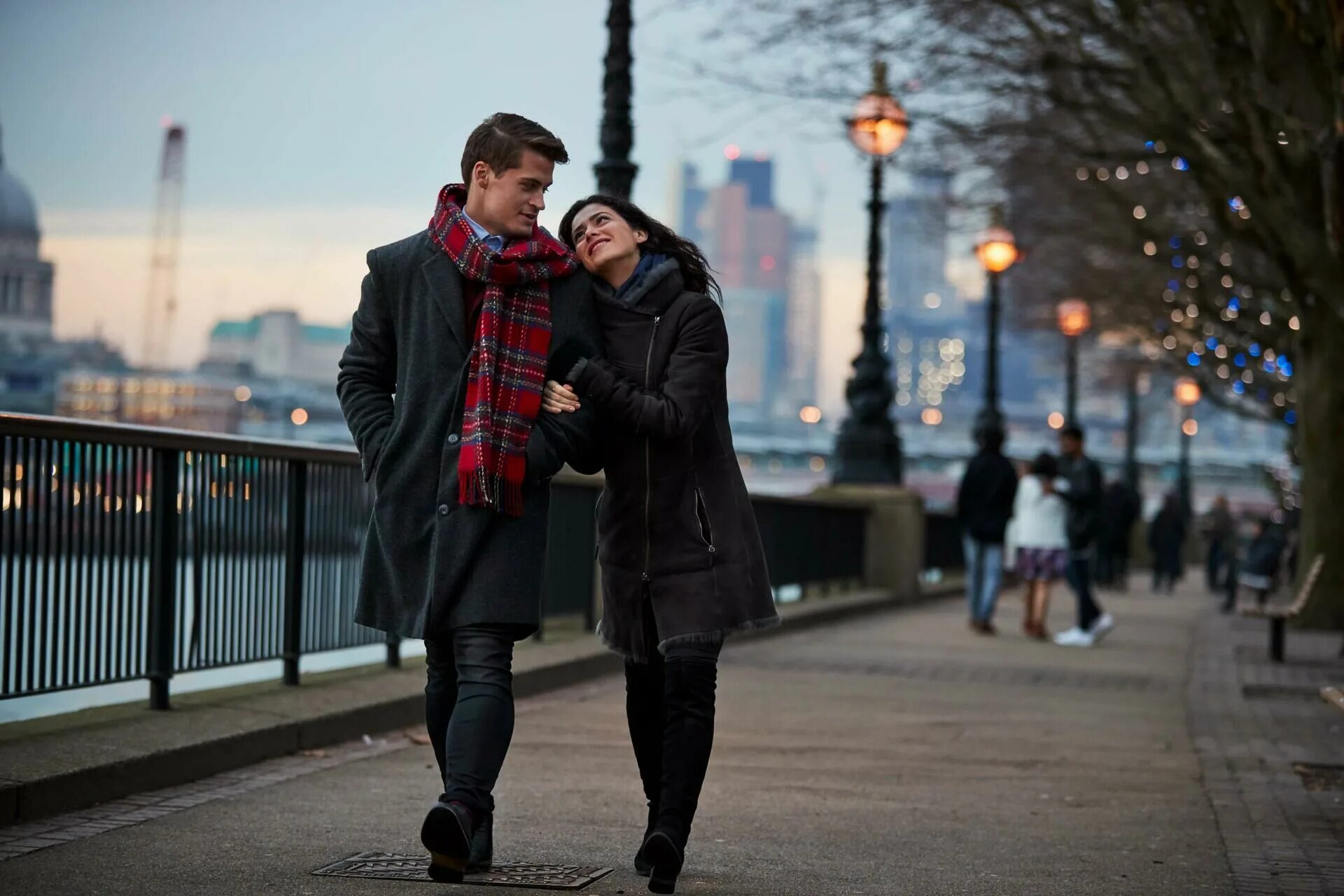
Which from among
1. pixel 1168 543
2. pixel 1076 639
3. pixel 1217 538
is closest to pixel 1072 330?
pixel 1168 543

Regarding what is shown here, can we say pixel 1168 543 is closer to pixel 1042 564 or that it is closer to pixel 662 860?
pixel 1042 564

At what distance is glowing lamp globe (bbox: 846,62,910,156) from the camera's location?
19672 mm

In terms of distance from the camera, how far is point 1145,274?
34.3 m

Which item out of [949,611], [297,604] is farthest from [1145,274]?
[297,604]

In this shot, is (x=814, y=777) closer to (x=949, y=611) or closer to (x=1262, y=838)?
(x=1262, y=838)

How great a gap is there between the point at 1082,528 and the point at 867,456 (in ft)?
14.0

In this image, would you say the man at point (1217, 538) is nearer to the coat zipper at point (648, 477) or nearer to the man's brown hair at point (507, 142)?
the coat zipper at point (648, 477)

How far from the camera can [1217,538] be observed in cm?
3294

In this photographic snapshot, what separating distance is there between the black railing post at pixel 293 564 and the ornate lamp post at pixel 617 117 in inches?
146

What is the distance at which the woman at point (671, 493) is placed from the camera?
489 centimetres

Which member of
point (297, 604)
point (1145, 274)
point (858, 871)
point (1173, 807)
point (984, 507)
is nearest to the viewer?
point (858, 871)

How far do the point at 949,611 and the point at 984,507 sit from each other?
4033 millimetres

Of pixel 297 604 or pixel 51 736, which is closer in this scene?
pixel 51 736

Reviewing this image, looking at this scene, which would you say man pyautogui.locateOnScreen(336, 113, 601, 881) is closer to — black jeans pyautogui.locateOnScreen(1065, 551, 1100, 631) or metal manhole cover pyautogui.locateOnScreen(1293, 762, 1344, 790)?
metal manhole cover pyautogui.locateOnScreen(1293, 762, 1344, 790)
